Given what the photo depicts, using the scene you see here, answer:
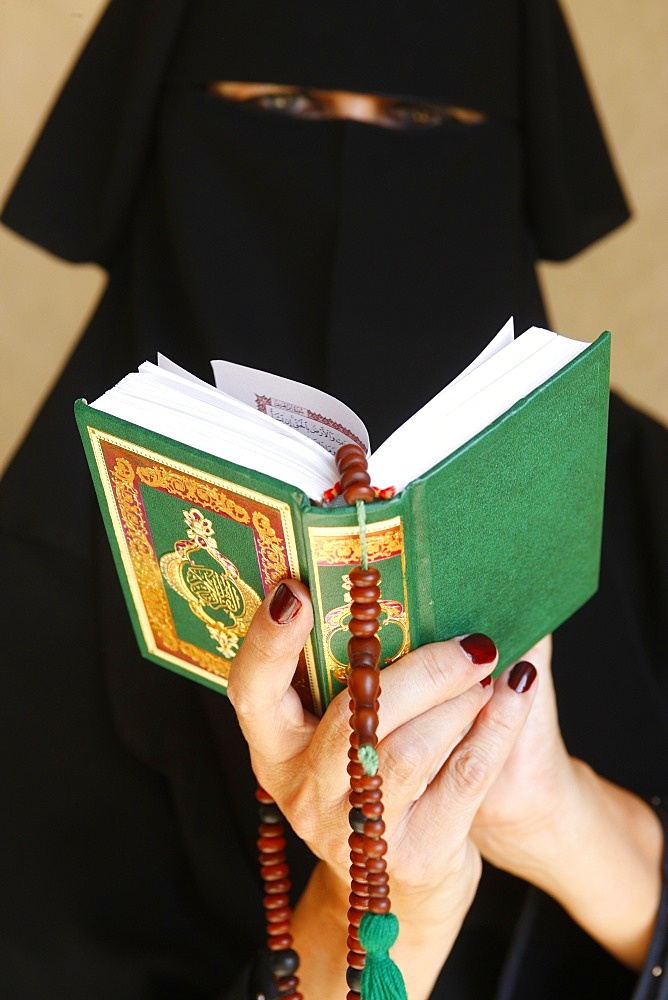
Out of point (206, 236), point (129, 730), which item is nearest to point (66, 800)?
point (129, 730)

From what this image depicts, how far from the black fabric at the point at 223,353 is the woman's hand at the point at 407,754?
14.6 inches

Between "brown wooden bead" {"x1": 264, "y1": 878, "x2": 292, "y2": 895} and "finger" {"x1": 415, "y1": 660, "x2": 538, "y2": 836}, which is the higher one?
"finger" {"x1": 415, "y1": 660, "x2": 538, "y2": 836}

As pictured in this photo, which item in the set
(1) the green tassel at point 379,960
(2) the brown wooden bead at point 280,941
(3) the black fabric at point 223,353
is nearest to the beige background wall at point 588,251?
(3) the black fabric at point 223,353

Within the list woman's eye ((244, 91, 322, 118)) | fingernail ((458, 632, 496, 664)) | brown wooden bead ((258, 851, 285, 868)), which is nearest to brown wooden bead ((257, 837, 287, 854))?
brown wooden bead ((258, 851, 285, 868))

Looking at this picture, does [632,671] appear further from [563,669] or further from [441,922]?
[441,922]

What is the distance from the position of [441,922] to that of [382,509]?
0.48 m

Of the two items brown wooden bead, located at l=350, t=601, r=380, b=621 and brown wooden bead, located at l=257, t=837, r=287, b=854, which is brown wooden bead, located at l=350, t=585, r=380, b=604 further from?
brown wooden bead, located at l=257, t=837, r=287, b=854

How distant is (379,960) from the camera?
81cm

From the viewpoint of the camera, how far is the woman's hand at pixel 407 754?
803 millimetres

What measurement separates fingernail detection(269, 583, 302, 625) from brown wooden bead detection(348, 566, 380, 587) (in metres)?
0.05

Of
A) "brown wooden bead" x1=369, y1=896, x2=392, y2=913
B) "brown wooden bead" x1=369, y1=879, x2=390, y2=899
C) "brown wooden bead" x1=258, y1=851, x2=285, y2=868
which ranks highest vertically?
"brown wooden bead" x1=369, y1=879, x2=390, y2=899

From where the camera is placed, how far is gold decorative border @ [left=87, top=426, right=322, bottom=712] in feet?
2.54

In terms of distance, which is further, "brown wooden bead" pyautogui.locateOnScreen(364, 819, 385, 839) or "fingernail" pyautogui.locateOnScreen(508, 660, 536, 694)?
"fingernail" pyautogui.locateOnScreen(508, 660, 536, 694)

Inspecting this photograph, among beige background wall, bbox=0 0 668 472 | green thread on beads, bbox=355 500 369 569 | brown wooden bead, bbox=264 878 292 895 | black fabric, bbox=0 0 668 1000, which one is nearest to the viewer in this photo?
Answer: green thread on beads, bbox=355 500 369 569
